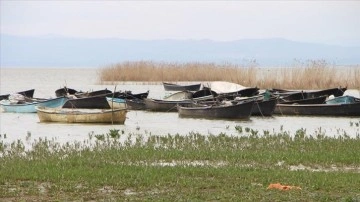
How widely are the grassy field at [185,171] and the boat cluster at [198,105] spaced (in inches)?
406

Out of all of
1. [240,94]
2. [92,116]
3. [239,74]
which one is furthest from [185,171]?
[239,74]

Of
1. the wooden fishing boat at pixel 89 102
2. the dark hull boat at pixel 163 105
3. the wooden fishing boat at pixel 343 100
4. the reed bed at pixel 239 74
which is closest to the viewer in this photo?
the wooden fishing boat at pixel 343 100

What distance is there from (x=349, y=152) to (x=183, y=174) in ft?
15.4

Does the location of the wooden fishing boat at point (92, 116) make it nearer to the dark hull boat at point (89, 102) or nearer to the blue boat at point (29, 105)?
the blue boat at point (29, 105)

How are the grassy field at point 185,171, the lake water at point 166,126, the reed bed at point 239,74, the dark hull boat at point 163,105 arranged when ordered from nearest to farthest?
the grassy field at point 185,171, the lake water at point 166,126, the dark hull boat at point 163,105, the reed bed at point 239,74

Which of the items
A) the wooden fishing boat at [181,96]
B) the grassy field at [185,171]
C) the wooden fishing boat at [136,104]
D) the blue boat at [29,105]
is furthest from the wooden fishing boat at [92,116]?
the grassy field at [185,171]

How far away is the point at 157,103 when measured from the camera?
3359cm

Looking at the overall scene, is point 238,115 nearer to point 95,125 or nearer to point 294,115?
point 294,115

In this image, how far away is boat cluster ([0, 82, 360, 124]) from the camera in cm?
2762

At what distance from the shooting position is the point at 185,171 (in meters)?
12.6

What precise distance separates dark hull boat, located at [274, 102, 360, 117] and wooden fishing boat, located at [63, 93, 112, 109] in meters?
8.84

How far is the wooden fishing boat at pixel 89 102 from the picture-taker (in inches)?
1356

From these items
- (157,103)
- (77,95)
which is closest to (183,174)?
(157,103)

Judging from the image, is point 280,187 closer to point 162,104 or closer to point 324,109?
point 324,109
